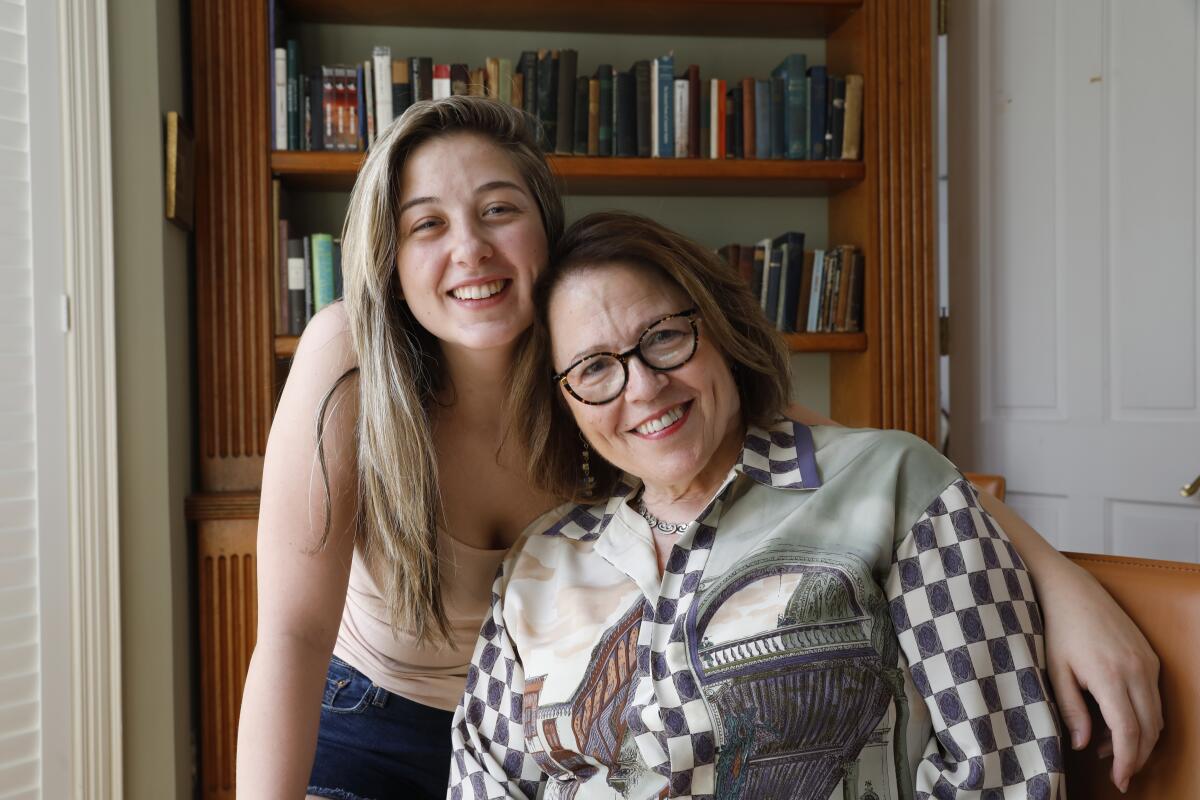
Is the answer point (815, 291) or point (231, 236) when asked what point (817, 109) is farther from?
point (231, 236)

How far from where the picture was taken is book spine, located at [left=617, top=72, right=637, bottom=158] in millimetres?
2682

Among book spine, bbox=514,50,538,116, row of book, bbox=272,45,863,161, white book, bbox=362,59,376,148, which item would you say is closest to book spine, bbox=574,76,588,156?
row of book, bbox=272,45,863,161

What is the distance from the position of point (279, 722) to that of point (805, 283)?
207 centimetres

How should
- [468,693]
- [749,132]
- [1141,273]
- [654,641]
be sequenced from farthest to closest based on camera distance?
1. [749,132]
2. [1141,273]
3. [468,693]
4. [654,641]

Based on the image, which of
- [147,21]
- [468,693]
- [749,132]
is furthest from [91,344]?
[749,132]

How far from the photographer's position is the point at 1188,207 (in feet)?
7.43

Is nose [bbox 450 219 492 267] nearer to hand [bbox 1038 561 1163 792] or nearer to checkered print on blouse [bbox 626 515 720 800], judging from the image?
checkered print on blouse [bbox 626 515 720 800]

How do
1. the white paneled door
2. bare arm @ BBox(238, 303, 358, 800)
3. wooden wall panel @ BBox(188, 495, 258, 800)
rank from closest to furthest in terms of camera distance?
bare arm @ BBox(238, 303, 358, 800), the white paneled door, wooden wall panel @ BBox(188, 495, 258, 800)

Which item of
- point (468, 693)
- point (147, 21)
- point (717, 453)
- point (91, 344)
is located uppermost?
point (147, 21)

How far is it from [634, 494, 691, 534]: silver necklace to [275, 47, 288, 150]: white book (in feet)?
5.84

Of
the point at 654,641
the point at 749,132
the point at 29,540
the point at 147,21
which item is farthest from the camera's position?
the point at 749,132

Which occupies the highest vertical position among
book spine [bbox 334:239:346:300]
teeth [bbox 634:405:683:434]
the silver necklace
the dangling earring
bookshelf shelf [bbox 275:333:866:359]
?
book spine [bbox 334:239:346:300]

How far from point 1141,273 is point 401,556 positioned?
2.03 meters

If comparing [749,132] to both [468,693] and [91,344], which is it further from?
[468,693]
